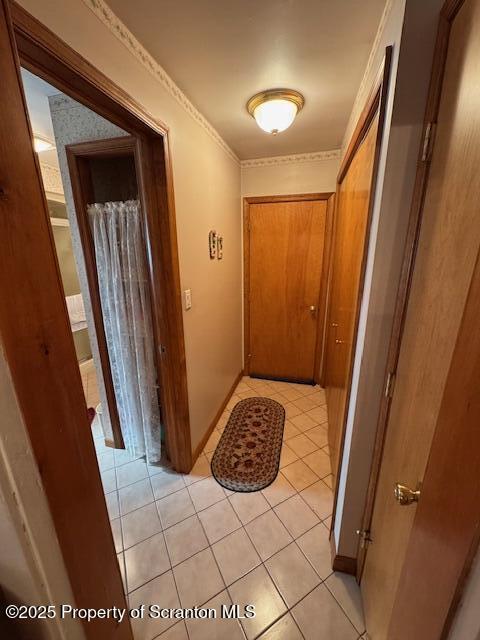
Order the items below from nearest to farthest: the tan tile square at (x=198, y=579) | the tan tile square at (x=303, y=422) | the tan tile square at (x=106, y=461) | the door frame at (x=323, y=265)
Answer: the tan tile square at (x=198, y=579), the tan tile square at (x=106, y=461), the tan tile square at (x=303, y=422), the door frame at (x=323, y=265)

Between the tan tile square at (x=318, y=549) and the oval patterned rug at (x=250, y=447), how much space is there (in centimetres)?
37

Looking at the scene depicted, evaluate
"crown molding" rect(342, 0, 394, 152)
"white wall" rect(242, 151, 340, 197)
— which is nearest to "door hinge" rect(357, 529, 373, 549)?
"crown molding" rect(342, 0, 394, 152)

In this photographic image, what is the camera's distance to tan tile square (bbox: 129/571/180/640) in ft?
3.48

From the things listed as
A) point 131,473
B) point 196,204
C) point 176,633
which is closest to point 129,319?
point 196,204

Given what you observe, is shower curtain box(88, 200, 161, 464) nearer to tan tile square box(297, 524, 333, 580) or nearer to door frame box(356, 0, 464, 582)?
tan tile square box(297, 524, 333, 580)

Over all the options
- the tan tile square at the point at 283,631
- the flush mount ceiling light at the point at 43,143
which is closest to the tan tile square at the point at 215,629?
the tan tile square at the point at 283,631

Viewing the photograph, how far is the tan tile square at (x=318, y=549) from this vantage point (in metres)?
1.26

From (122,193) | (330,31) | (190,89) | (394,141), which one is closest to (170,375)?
(122,193)

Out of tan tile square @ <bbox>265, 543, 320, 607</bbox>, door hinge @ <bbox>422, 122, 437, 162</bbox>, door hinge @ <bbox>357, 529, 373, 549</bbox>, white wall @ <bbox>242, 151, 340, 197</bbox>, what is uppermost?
white wall @ <bbox>242, 151, 340, 197</bbox>

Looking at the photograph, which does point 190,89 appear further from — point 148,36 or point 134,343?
point 134,343

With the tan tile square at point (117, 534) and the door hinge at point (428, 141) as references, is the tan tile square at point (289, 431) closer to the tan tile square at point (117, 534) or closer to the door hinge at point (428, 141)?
the tan tile square at point (117, 534)

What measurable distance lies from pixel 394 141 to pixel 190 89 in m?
1.21

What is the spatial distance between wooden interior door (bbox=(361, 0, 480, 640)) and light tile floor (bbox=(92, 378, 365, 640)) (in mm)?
320

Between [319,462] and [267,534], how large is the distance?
65 centimetres
